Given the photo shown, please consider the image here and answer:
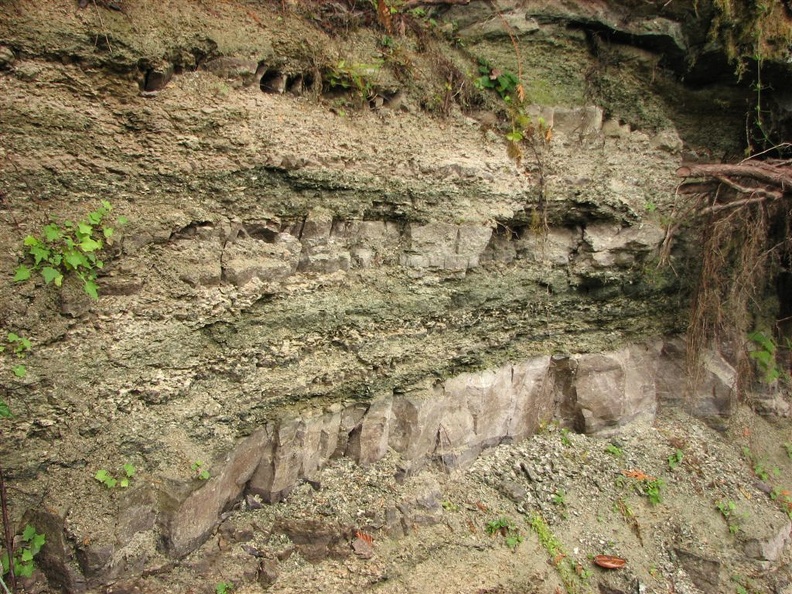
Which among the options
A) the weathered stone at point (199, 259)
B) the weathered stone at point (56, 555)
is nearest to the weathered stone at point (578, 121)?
the weathered stone at point (199, 259)

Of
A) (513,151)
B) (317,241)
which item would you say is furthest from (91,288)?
(513,151)

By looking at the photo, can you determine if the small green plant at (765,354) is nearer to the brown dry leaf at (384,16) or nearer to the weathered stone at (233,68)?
the brown dry leaf at (384,16)

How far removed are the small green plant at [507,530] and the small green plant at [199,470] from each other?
1.88 meters

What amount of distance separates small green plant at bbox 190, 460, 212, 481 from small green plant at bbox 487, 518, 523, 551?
73.9 inches

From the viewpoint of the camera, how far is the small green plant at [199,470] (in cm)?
302

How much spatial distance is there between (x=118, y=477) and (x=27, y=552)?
490 mm

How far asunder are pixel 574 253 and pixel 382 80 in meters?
1.92

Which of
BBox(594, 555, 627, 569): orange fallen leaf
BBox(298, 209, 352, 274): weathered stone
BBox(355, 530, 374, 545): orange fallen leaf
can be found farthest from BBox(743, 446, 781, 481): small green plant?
BBox(298, 209, 352, 274): weathered stone

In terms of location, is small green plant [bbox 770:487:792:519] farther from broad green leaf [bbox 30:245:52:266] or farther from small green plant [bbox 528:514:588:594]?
broad green leaf [bbox 30:245:52:266]

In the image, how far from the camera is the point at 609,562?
3.68 meters

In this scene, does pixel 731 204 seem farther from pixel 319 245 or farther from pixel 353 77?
pixel 319 245

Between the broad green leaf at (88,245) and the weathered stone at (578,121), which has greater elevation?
the weathered stone at (578,121)

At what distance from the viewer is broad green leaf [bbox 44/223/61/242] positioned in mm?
2582

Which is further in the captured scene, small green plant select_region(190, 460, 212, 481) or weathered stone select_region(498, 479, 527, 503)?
weathered stone select_region(498, 479, 527, 503)
